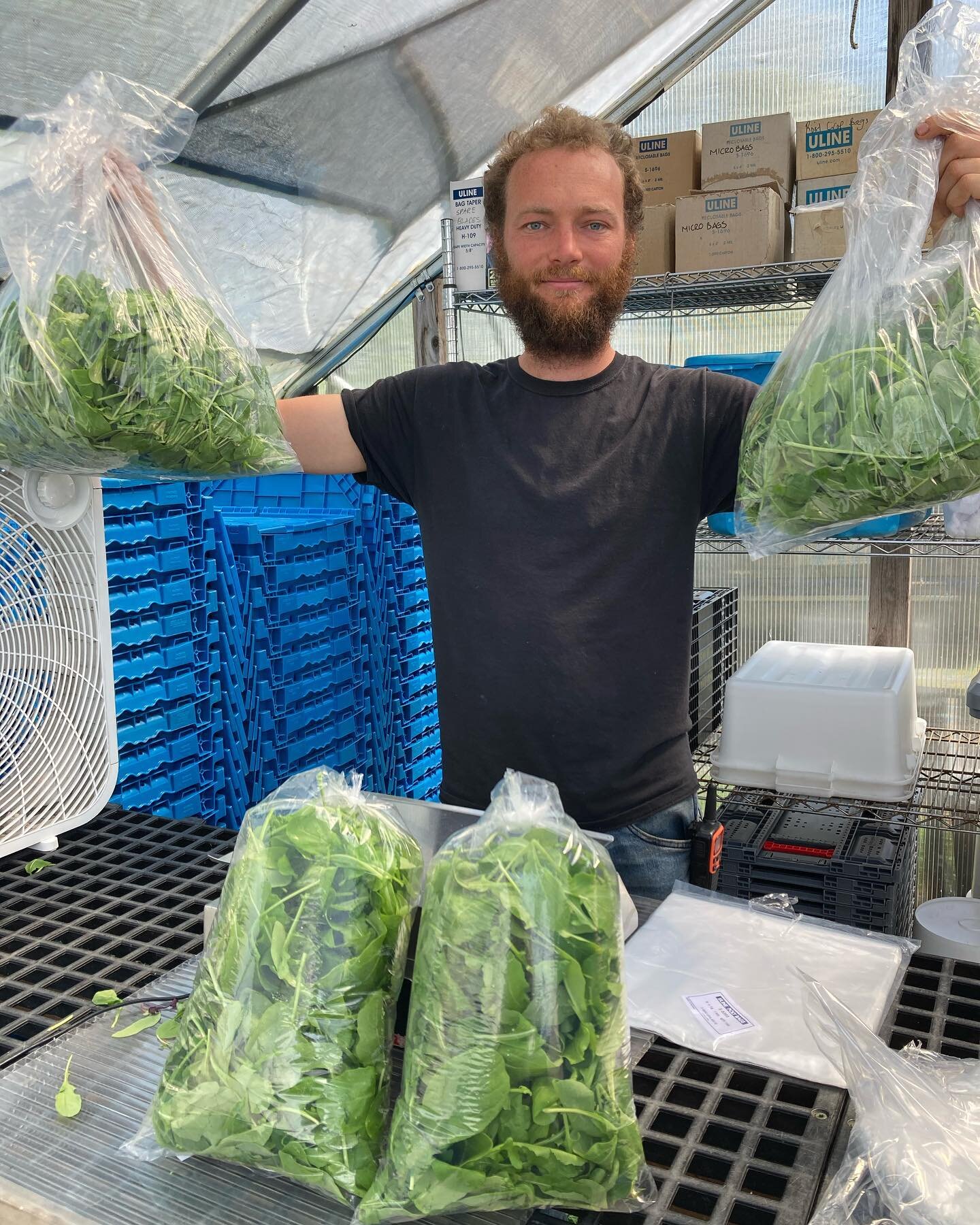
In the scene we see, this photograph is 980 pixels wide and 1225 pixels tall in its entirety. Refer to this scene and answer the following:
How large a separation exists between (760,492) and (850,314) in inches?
6.4

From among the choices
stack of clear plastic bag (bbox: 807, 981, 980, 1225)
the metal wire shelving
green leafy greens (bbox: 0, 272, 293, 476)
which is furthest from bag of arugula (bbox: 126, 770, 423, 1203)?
the metal wire shelving

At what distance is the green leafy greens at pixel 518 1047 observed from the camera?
1.69ft

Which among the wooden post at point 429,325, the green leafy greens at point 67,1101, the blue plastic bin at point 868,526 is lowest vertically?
the green leafy greens at point 67,1101

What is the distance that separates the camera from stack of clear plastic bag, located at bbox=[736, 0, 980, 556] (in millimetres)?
743

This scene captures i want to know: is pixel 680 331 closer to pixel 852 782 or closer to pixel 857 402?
pixel 852 782

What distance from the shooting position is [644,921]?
940 mm

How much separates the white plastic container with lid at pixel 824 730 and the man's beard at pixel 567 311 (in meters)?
0.79

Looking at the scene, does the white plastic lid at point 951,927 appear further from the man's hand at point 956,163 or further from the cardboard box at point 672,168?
the cardboard box at point 672,168

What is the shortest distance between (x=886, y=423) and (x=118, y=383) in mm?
617

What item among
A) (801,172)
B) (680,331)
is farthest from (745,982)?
(680,331)

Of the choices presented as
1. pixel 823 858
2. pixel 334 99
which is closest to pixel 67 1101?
pixel 823 858

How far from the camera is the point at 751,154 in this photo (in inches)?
83.3

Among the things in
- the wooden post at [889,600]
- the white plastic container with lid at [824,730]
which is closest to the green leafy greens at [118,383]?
the white plastic container with lid at [824,730]

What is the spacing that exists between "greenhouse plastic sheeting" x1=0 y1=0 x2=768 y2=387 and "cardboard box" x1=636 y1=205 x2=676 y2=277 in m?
0.55
